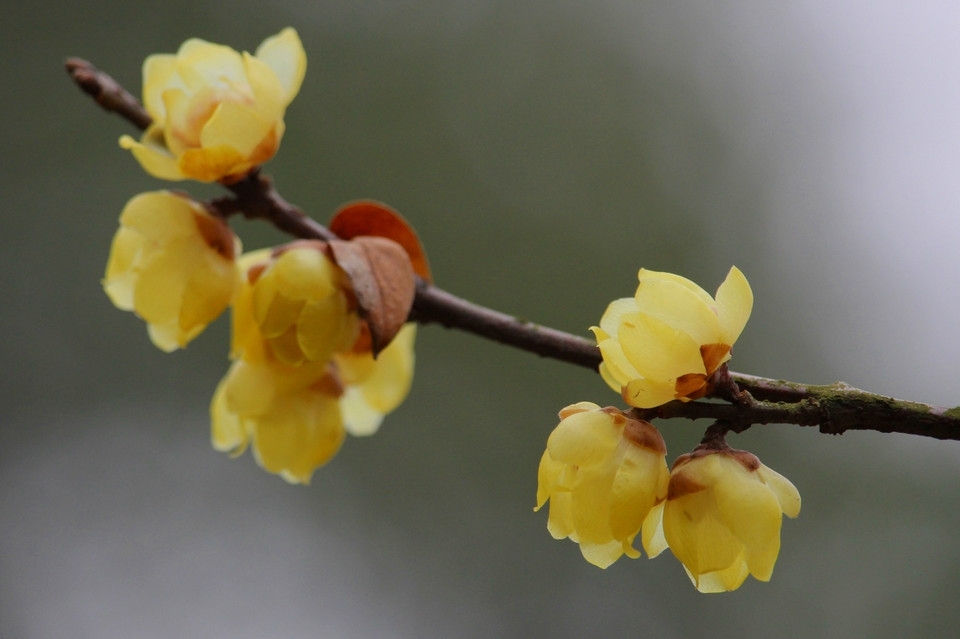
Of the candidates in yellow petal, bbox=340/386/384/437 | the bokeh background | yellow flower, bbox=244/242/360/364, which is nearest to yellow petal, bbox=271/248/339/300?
yellow flower, bbox=244/242/360/364

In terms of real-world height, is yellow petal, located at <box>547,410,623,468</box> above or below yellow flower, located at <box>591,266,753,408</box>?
below

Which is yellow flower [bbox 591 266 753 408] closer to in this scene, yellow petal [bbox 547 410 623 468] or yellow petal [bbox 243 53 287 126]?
yellow petal [bbox 547 410 623 468]

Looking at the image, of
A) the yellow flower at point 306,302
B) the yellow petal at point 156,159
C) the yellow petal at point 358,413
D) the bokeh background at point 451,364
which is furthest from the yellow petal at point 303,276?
the bokeh background at point 451,364

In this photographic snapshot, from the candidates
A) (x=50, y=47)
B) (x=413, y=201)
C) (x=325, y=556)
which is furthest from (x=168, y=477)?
(x=50, y=47)

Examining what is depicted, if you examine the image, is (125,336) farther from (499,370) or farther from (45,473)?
(499,370)

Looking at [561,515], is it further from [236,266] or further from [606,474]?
[236,266]

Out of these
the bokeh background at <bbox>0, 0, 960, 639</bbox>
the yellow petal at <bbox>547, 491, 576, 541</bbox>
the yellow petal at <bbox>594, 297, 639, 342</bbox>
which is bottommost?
the bokeh background at <bbox>0, 0, 960, 639</bbox>

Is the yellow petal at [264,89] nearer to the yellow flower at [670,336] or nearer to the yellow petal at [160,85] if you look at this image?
the yellow petal at [160,85]
